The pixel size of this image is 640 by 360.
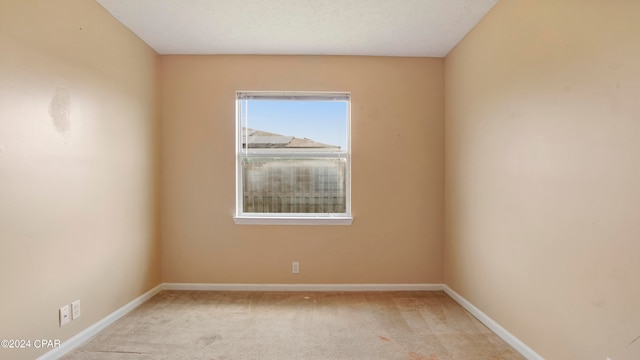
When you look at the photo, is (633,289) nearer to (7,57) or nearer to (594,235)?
(594,235)

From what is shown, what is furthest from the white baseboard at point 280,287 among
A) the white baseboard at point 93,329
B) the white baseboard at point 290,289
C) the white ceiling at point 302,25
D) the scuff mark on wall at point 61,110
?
the white ceiling at point 302,25

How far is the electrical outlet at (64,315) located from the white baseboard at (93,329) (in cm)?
14

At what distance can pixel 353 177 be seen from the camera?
3.51 metres

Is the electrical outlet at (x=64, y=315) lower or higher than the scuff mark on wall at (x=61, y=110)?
lower

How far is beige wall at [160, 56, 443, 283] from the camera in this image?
3.48 m

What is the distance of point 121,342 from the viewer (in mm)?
2389

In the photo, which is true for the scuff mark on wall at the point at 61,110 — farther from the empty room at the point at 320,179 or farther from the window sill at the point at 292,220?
the window sill at the point at 292,220

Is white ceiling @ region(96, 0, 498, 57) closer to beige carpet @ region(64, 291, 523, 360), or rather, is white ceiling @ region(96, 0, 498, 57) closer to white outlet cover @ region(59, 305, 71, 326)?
white outlet cover @ region(59, 305, 71, 326)

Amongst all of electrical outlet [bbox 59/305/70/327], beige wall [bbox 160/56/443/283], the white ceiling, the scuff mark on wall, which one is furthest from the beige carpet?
the white ceiling

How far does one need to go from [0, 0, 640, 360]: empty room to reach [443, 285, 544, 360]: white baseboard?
14 mm

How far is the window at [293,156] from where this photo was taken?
11.7ft

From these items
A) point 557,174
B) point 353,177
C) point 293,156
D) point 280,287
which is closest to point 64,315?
point 280,287

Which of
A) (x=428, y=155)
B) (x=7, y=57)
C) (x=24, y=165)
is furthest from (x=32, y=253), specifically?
(x=428, y=155)

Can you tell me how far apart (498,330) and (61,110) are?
3.47 m
